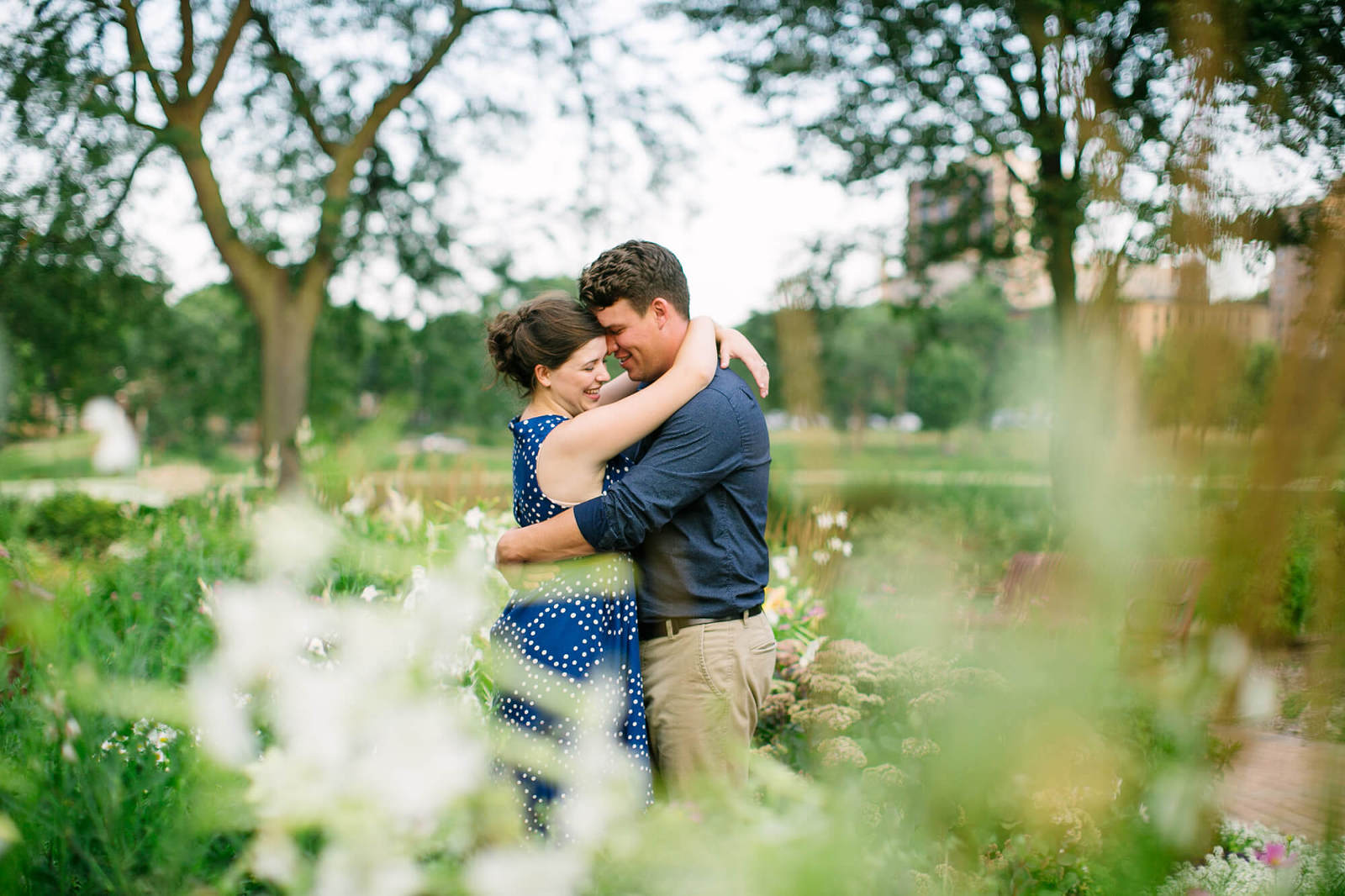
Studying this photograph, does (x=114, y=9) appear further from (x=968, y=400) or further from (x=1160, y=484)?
(x=968, y=400)

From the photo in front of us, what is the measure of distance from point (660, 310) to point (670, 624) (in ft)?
2.65

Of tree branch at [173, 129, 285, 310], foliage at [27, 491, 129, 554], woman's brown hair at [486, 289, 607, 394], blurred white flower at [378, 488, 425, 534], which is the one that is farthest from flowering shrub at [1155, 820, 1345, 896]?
tree branch at [173, 129, 285, 310]

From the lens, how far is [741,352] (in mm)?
2754

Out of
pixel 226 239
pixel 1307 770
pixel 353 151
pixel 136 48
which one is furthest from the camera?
pixel 353 151

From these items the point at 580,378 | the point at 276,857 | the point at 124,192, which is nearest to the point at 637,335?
the point at 580,378

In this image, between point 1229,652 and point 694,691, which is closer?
point 1229,652

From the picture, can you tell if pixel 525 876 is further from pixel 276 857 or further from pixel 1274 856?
pixel 1274 856

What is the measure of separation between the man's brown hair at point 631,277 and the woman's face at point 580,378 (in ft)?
0.38

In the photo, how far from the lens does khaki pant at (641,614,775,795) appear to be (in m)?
2.33

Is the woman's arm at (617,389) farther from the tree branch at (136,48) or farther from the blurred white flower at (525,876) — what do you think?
the tree branch at (136,48)

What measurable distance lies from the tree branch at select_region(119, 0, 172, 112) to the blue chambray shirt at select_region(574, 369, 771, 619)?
10.5 metres

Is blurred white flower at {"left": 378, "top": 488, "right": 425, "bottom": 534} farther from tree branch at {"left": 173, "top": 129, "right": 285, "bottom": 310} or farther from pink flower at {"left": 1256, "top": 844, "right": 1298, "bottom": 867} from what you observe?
tree branch at {"left": 173, "top": 129, "right": 285, "bottom": 310}

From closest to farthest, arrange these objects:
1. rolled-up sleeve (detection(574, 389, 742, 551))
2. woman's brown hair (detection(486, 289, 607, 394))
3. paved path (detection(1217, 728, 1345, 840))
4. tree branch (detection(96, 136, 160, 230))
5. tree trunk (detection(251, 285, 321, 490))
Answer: paved path (detection(1217, 728, 1345, 840)) < rolled-up sleeve (detection(574, 389, 742, 551)) < woman's brown hair (detection(486, 289, 607, 394)) < tree branch (detection(96, 136, 160, 230)) < tree trunk (detection(251, 285, 321, 490))

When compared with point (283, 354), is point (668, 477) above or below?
below
